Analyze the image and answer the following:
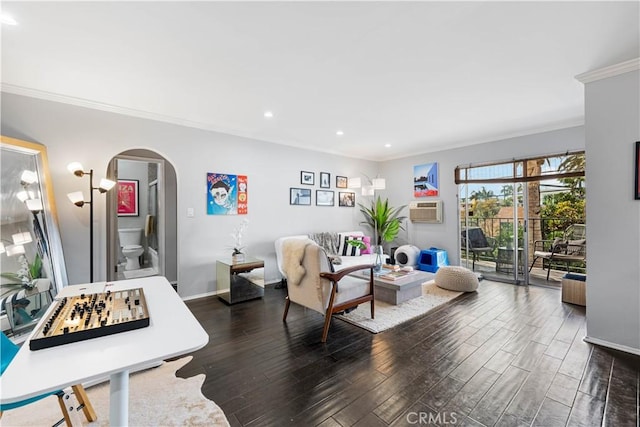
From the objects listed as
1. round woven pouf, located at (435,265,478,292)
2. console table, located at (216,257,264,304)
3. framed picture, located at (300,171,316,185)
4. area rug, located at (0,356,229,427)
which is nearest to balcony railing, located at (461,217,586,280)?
round woven pouf, located at (435,265,478,292)

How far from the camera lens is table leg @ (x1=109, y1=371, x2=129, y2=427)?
104 cm

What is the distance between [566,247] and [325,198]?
13.7 feet

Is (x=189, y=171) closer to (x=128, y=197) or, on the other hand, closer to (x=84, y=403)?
(x=128, y=197)

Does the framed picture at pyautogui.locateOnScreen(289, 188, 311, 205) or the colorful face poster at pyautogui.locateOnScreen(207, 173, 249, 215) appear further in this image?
the framed picture at pyautogui.locateOnScreen(289, 188, 311, 205)

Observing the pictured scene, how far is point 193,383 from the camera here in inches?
78.5

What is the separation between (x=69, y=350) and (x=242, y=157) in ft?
12.3

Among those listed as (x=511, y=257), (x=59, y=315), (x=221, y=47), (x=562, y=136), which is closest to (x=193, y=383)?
(x=59, y=315)

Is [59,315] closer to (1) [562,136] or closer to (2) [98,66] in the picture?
(2) [98,66]

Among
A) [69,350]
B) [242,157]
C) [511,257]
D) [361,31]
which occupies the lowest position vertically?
[511,257]

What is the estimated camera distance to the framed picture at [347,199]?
590cm

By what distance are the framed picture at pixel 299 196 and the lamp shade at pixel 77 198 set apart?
2.90m

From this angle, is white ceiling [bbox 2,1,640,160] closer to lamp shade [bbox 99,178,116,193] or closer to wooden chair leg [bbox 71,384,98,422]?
lamp shade [bbox 99,178,116,193]

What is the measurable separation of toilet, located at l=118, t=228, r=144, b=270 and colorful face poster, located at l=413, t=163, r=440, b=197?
5824mm

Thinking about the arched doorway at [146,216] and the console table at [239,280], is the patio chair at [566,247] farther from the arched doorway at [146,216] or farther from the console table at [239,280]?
the arched doorway at [146,216]
